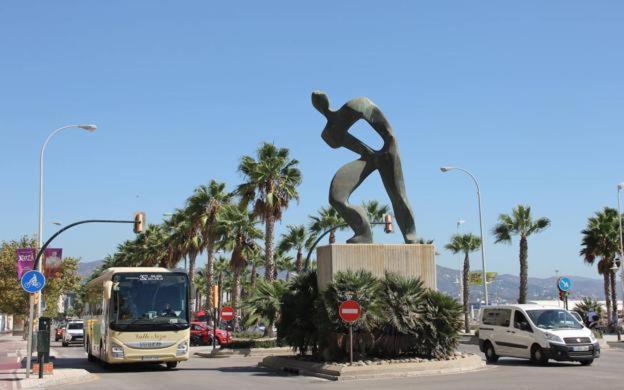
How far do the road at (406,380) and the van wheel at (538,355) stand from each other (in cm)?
29

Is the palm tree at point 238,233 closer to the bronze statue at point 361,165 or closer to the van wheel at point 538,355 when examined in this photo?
the bronze statue at point 361,165

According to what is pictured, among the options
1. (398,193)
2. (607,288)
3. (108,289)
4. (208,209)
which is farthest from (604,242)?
(108,289)

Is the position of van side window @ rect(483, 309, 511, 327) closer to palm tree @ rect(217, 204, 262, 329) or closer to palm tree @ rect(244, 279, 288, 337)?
palm tree @ rect(244, 279, 288, 337)

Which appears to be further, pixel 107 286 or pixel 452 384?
pixel 107 286

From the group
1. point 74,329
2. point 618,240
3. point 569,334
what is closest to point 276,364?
point 569,334

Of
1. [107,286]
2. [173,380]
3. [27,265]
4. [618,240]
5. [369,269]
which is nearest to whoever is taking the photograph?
[173,380]

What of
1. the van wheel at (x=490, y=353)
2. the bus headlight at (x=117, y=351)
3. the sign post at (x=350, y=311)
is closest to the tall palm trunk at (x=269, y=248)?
the van wheel at (x=490, y=353)

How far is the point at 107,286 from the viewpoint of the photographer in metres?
20.8

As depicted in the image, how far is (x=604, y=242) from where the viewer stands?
165 ft

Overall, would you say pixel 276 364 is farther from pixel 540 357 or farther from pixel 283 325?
pixel 540 357

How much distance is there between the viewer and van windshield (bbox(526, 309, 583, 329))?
67.1 ft

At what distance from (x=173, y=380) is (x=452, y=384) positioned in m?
7.25

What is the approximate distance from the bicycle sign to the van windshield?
46.8ft

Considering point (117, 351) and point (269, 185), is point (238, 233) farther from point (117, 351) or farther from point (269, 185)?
point (117, 351)
